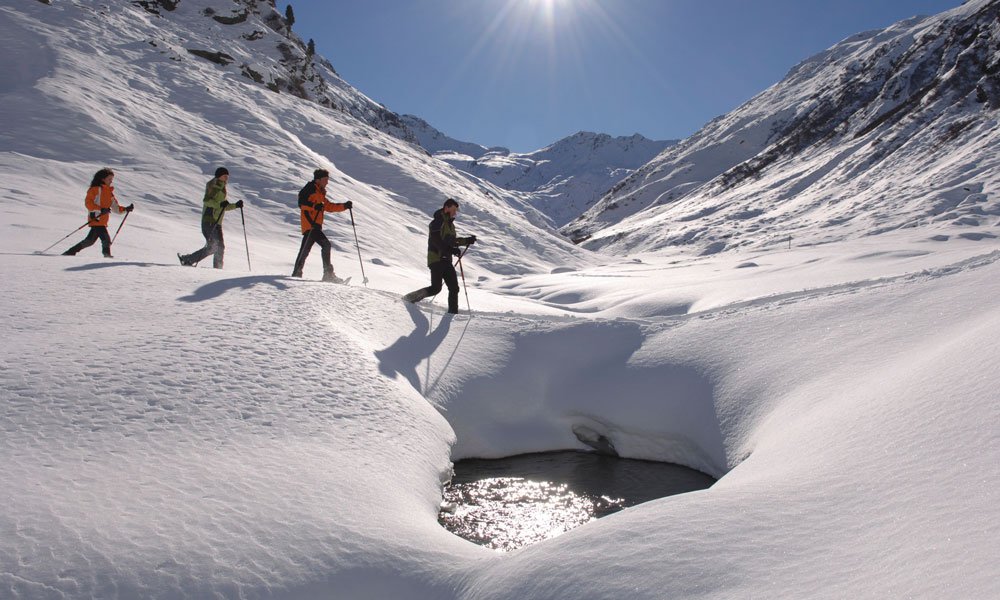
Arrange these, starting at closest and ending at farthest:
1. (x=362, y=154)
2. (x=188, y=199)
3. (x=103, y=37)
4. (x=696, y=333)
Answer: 1. (x=696, y=333)
2. (x=188, y=199)
3. (x=103, y=37)
4. (x=362, y=154)

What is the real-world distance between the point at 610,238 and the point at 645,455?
7557 centimetres

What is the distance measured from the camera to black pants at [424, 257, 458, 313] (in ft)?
30.2

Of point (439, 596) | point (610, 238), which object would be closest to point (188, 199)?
point (439, 596)

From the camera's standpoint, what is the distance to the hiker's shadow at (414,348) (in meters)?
6.71

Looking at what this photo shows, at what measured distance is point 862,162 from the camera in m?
58.3

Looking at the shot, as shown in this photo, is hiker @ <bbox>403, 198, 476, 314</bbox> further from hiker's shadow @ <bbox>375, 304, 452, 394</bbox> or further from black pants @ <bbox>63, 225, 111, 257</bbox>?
black pants @ <bbox>63, 225, 111, 257</bbox>

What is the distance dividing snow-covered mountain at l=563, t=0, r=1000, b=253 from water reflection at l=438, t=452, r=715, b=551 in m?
23.3

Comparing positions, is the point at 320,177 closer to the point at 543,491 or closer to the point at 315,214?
the point at 315,214

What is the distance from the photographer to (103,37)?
2916 cm

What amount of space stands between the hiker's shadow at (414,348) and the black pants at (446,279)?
25 centimetres

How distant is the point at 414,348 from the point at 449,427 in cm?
171

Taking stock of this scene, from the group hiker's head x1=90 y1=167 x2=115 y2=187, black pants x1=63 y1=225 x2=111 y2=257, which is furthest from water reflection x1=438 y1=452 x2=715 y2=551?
hiker's head x1=90 y1=167 x2=115 y2=187

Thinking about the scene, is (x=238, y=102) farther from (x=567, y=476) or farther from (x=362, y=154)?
(x=567, y=476)

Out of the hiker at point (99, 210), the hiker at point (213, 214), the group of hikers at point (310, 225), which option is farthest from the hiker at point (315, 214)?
the hiker at point (99, 210)
